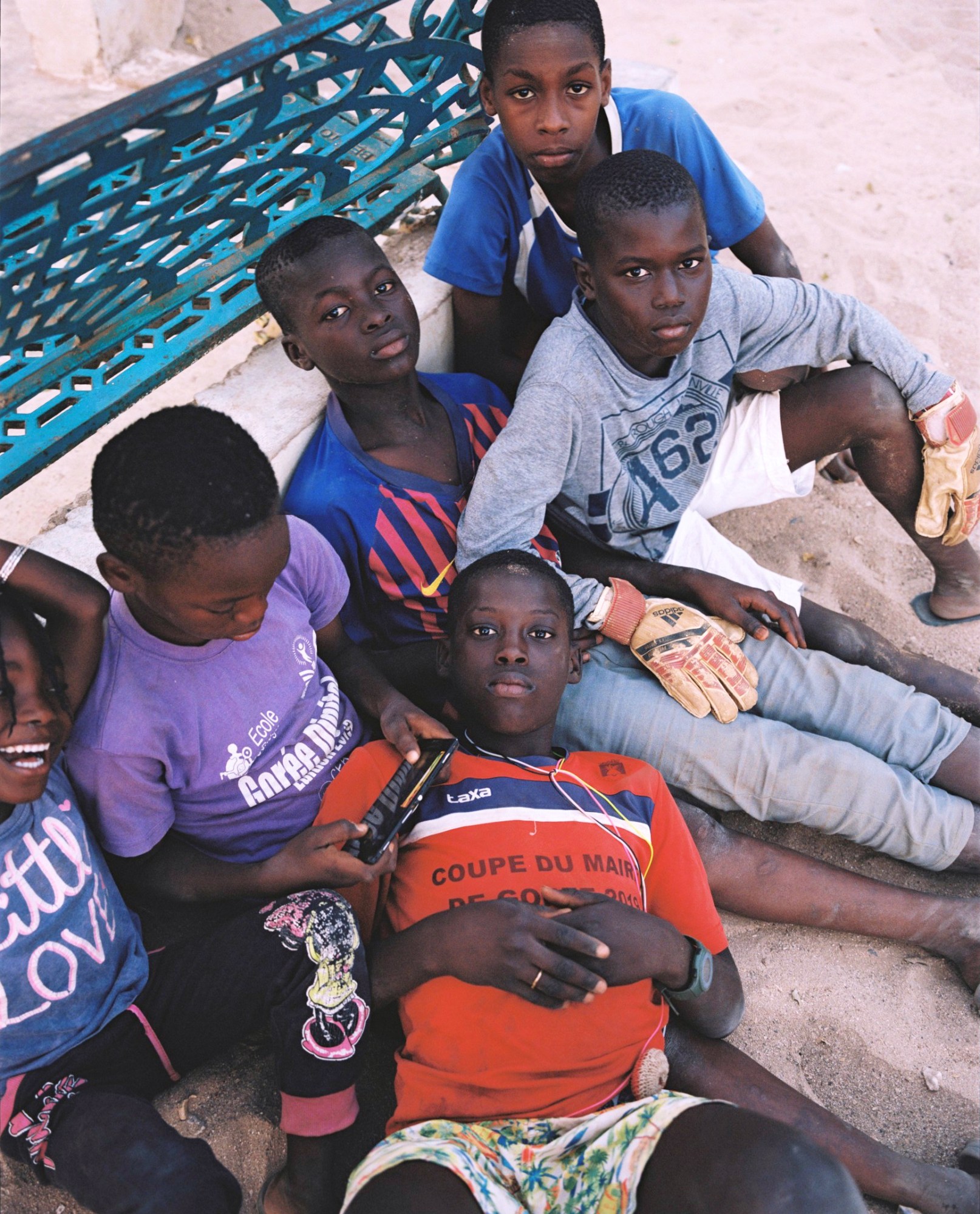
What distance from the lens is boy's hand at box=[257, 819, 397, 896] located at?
1723 mm

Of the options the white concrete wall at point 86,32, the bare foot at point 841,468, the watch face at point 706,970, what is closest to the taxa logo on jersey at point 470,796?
the watch face at point 706,970

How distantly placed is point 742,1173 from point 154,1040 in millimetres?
991

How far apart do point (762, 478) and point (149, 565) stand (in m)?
1.57

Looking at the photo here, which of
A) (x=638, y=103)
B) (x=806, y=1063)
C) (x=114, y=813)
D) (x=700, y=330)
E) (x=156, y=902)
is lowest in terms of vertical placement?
(x=806, y=1063)

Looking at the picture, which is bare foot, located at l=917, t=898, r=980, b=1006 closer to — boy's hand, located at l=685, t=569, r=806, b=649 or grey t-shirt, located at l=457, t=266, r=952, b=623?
boy's hand, located at l=685, t=569, r=806, b=649

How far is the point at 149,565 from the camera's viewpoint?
158cm

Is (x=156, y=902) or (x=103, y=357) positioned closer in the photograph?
(x=156, y=902)

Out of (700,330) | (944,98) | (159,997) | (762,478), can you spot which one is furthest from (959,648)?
(944,98)

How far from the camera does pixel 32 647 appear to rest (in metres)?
1.53

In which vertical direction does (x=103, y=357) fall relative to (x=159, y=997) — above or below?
above

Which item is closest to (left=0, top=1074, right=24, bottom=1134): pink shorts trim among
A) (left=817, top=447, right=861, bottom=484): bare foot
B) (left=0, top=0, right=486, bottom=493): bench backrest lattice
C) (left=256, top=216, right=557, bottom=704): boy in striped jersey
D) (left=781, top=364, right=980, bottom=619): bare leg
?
(left=256, top=216, right=557, bottom=704): boy in striped jersey

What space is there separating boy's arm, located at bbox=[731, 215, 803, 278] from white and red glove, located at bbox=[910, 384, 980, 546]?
0.62 metres

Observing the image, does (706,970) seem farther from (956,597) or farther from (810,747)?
(956,597)

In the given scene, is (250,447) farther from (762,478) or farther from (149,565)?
(762,478)
